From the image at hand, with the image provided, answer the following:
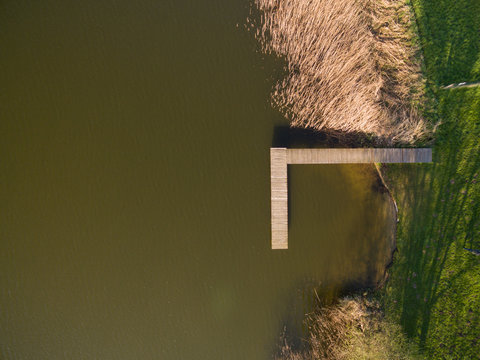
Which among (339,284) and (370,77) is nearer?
(370,77)

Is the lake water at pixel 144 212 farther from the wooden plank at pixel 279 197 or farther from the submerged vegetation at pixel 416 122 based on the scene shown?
the submerged vegetation at pixel 416 122

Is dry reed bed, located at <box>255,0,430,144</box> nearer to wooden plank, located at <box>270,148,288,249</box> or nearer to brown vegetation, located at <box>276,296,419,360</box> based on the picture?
wooden plank, located at <box>270,148,288,249</box>

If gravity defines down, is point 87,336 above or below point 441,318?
below

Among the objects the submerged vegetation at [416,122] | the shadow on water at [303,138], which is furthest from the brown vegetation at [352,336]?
the shadow on water at [303,138]

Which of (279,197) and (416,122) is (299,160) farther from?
(416,122)

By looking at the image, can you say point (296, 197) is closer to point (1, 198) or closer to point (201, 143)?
point (201, 143)

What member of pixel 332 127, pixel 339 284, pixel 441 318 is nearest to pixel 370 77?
pixel 332 127
